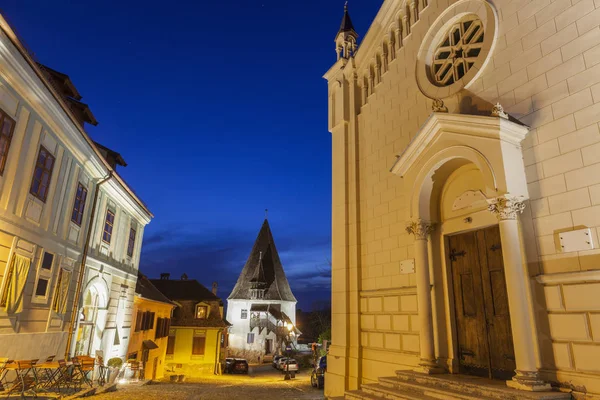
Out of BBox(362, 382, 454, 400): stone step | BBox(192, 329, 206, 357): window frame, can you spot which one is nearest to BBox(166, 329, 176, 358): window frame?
BBox(192, 329, 206, 357): window frame

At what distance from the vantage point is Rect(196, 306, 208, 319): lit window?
3500 cm

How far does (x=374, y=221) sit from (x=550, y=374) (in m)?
5.24

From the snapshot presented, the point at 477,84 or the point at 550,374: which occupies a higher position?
the point at 477,84

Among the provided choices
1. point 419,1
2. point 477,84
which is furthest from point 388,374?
point 419,1

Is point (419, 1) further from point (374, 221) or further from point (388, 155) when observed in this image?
point (374, 221)

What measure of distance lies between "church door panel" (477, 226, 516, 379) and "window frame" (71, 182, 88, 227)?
12.9 m

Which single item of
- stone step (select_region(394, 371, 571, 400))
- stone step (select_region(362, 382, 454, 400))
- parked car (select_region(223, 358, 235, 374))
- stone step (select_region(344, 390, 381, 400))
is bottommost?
parked car (select_region(223, 358, 235, 374))

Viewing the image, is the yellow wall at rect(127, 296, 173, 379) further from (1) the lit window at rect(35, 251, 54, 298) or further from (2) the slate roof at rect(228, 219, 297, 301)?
(2) the slate roof at rect(228, 219, 297, 301)

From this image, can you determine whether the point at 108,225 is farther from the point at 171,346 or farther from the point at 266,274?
the point at 266,274

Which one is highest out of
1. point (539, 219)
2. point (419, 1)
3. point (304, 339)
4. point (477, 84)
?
point (419, 1)

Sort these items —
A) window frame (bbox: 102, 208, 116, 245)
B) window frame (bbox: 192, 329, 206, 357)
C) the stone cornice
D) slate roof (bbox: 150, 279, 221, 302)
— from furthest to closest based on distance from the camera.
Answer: slate roof (bbox: 150, 279, 221, 302)
window frame (bbox: 192, 329, 206, 357)
window frame (bbox: 102, 208, 116, 245)
the stone cornice

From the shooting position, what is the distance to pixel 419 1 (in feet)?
33.4

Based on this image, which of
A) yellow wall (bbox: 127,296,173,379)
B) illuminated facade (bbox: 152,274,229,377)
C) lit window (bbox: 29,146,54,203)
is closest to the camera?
lit window (bbox: 29,146,54,203)

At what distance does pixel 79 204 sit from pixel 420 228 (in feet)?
39.6
